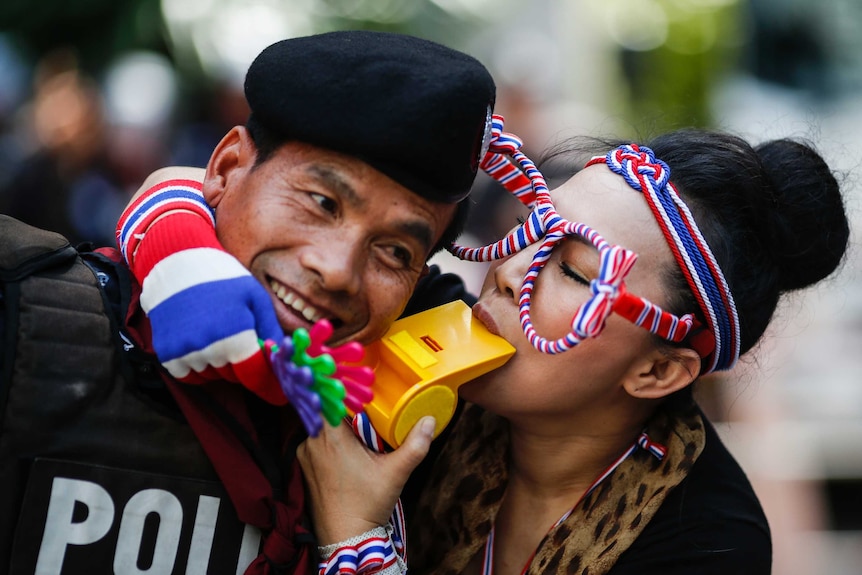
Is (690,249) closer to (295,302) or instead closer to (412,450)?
(412,450)

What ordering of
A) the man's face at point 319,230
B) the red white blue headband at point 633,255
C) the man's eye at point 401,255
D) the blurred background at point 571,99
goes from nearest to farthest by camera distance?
the man's face at point 319,230
the man's eye at point 401,255
the red white blue headband at point 633,255
the blurred background at point 571,99

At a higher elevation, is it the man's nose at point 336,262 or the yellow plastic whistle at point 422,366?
the man's nose at point 336,262

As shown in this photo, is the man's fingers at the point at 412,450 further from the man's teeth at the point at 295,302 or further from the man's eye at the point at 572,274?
the man's eye at the point at 572,274

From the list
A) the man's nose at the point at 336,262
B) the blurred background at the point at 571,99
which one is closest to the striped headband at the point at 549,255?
the man's nose at the point at 336,262

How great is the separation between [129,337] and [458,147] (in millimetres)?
780

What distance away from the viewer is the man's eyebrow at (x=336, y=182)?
1878 millimetres

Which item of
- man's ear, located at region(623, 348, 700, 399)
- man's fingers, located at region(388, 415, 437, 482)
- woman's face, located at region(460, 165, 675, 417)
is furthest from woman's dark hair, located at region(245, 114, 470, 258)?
man's ear, located at region(623, 348, 700, 399)

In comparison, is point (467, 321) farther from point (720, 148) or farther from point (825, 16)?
point (825, 16)

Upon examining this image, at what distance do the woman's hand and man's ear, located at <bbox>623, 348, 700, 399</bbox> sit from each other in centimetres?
60

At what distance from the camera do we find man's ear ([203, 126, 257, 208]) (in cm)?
203

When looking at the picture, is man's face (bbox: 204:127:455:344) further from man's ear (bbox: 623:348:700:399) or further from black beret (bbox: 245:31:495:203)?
man's ear (bbox: 623:348:700:399)

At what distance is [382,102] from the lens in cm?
182

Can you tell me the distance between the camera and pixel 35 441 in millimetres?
1786

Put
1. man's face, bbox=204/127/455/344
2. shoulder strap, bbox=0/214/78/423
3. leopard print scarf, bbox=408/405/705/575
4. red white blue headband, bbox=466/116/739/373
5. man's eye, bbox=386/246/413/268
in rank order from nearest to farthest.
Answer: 1. shoulder strap, bbox=0/214/78/423
2. man's face, bbox=204/127/455/344
3. man's eye, bbox=386/246/413/268
4. red white blue headband, bbox=466/116/739/373
5. leopard print scarf, bbox=408/405/705/575
